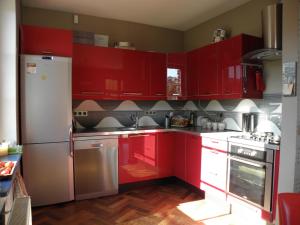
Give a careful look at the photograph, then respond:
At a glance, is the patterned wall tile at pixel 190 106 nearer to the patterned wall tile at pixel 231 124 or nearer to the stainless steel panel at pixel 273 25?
the patterned wall tile at pixel 231 124

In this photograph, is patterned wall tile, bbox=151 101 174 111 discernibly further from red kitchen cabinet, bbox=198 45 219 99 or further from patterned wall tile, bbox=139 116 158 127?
red kitchen cabinet, bbox=198 45 219 99

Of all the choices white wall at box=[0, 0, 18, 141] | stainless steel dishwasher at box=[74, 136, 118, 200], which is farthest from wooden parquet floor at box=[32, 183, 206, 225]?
white wall at box=[0, 0, 18, 141]

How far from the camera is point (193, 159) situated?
3.20 m

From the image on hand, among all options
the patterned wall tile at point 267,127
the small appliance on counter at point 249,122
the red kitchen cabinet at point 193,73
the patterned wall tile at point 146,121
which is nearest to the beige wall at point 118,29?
the red kitchen cabinet at point 193,73

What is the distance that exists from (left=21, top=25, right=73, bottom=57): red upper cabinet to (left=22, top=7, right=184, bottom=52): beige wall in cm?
65

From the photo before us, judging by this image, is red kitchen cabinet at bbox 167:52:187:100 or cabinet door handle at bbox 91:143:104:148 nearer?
cabinet door handle at bbox 91:143:104:148

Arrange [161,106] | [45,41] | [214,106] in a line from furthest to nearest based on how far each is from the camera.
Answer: [161,106] → [214,106] → [45,41]

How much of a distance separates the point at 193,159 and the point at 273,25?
1.89 m

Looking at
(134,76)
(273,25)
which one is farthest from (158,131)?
(273,25)

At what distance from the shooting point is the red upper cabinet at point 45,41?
2.65 metres

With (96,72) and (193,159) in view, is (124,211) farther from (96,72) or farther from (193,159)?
(96,72)

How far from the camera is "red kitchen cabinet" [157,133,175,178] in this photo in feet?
11.4

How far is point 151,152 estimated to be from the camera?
3.39 meters

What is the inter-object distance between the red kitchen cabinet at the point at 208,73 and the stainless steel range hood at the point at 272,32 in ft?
1.93
